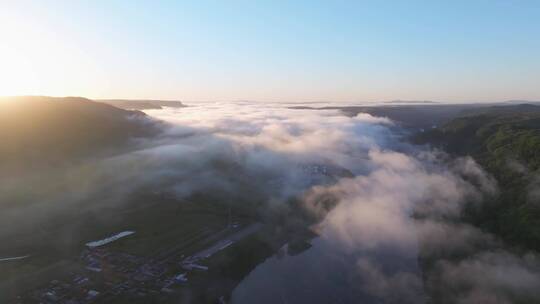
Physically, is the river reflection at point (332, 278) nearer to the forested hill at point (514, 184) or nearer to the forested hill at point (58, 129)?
the forested hill at point (514, 184)

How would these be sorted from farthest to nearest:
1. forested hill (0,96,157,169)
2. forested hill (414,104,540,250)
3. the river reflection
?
1. forested hill (0,96,157,169)
2. forested hill (414,104,540,250)
3. the river reflection

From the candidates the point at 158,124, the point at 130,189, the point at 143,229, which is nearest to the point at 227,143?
the point at 158,124

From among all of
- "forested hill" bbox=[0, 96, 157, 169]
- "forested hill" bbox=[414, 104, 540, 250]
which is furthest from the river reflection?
"forested hill" bbox=[0, 96, 157, 169]

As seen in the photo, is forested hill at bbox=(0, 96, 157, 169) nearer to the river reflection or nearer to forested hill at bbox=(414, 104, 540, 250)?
the river reflection

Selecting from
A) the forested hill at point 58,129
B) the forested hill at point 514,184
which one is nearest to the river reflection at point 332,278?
the forested hill at point 514,184

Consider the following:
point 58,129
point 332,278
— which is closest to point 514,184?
point 332,278

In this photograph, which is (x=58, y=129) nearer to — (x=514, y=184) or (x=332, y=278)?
(x=332, y=278)
